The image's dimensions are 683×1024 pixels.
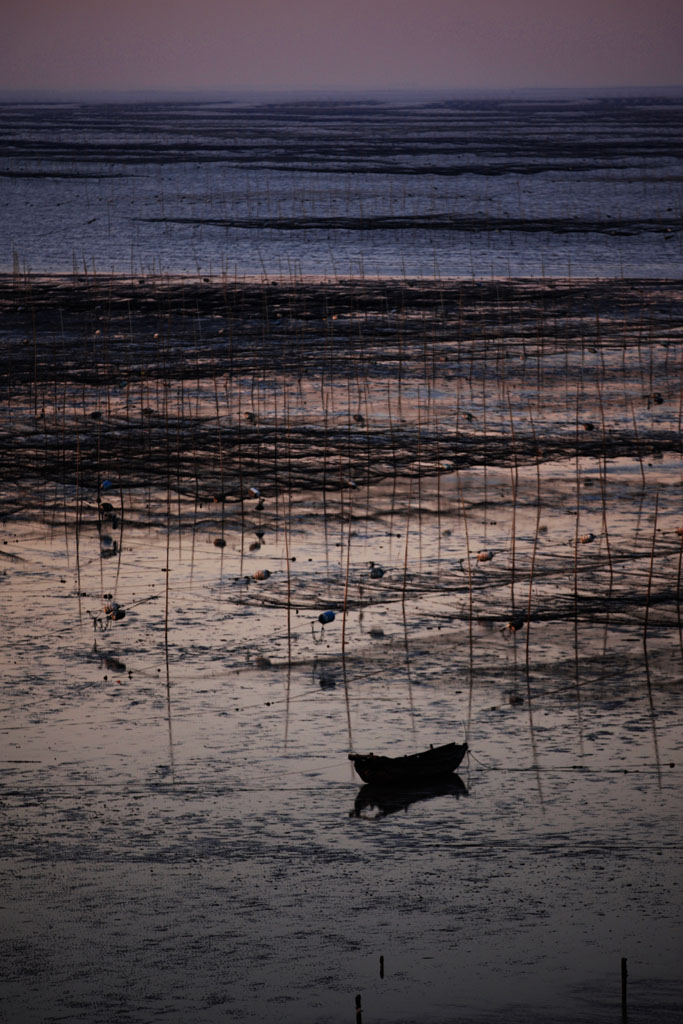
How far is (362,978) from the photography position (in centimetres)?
670

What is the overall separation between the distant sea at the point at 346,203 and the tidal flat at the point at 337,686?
36.7ft

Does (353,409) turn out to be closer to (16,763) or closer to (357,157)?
(16,763)

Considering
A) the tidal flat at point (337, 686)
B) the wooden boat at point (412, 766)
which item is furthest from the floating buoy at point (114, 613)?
the wooden boat at point (412, 766)

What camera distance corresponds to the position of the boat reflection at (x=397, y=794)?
324 inches

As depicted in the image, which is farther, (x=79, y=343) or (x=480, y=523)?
(x=79, y=343)

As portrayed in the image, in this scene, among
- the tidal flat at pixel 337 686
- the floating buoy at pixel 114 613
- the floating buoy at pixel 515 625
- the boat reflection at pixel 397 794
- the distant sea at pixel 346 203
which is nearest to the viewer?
the tidal flat at pixel 337 686

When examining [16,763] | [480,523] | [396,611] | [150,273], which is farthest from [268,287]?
[16,763]

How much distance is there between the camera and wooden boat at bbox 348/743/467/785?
8.30 metres

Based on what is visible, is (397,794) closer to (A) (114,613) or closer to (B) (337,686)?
(B) (337,686)

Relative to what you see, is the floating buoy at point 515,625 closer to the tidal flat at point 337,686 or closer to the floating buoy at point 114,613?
the tidal flat at point 337,686

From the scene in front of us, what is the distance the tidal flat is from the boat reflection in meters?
0.04

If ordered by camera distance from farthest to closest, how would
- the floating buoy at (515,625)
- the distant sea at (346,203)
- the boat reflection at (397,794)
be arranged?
the distant sea at (346,203)
the floating buoy at (515,625)
the boat reflection at (397,794)

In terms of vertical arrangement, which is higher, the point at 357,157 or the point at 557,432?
the point at 357,157

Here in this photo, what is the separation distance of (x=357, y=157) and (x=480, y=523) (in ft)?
166
